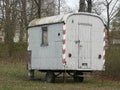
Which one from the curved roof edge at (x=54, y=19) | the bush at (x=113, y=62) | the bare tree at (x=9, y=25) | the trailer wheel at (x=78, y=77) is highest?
the bare tree at (x=9, y=25)

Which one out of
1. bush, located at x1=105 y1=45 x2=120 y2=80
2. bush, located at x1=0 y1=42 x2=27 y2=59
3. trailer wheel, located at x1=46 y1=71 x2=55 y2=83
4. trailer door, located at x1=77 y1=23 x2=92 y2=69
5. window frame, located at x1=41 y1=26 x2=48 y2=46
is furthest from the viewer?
bush, located at x1=0 y1=42 x2=27 y2=59

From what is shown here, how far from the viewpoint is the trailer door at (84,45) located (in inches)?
804

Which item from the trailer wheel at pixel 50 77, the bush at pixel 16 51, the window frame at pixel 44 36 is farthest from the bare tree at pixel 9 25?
the trailer wheel at pixel 50 77

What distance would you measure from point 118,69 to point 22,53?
82.1 ft

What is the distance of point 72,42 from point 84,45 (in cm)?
72

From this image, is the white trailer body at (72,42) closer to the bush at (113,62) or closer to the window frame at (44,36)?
the window frame at (44,36)

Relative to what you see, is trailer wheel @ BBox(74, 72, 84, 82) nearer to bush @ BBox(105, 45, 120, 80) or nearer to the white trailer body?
the white trailer body

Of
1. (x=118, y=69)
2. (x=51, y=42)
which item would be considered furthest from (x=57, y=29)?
(x=118, y=69)

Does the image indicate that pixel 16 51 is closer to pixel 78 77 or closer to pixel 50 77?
pixel 78 77

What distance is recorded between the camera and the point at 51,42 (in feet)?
68.6

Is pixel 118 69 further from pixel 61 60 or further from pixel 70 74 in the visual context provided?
pixel 61 60

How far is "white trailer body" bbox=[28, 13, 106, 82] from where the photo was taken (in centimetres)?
2008

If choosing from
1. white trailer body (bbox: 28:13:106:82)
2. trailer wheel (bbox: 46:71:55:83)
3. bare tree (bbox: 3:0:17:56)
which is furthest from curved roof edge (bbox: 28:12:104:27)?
bare tree (bbox: 3:0:17:56)

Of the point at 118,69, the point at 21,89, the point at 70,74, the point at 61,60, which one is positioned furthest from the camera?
the point at 118,69
